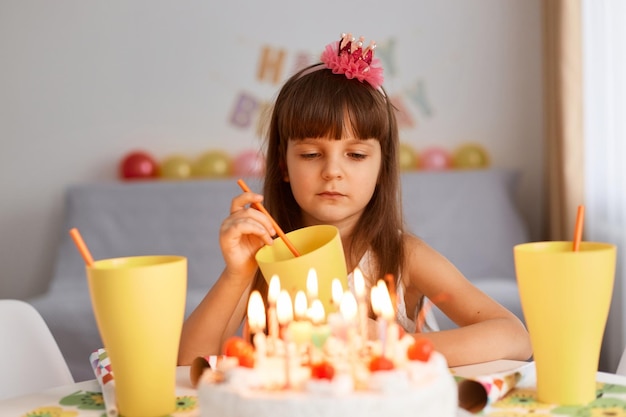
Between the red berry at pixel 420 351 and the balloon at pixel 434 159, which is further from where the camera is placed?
the balloon at pixel 434 159

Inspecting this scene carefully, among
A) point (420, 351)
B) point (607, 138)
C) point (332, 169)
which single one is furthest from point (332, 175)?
point (607, 138)

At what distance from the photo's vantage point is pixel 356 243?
5.43 ft

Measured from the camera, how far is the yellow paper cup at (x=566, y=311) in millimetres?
866

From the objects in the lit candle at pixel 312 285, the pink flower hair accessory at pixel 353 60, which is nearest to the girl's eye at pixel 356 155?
the pink flower hair accessory at pixel 353 60

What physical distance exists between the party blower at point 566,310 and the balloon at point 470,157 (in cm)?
317

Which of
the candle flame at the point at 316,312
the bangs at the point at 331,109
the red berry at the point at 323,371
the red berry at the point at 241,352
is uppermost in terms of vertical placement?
the bangs at the point at 331,109

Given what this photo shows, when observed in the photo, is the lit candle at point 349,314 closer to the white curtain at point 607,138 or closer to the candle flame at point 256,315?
the candle flame at point 256,315

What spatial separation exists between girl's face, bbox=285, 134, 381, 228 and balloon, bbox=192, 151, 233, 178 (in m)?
2.44

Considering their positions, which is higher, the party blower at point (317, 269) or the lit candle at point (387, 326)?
the party blower at point (317, 269)

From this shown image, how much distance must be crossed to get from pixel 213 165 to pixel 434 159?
3.47 feet

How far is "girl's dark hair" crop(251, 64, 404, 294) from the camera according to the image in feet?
5.14

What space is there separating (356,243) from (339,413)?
95cm

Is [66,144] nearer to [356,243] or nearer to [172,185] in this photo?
[172,185]

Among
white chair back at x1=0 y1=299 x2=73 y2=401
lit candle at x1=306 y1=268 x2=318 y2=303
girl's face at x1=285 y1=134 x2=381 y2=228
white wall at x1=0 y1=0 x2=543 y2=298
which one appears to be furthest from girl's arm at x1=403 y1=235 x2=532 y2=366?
white wall at x1=0 y1=0 x2=543 y2=298
